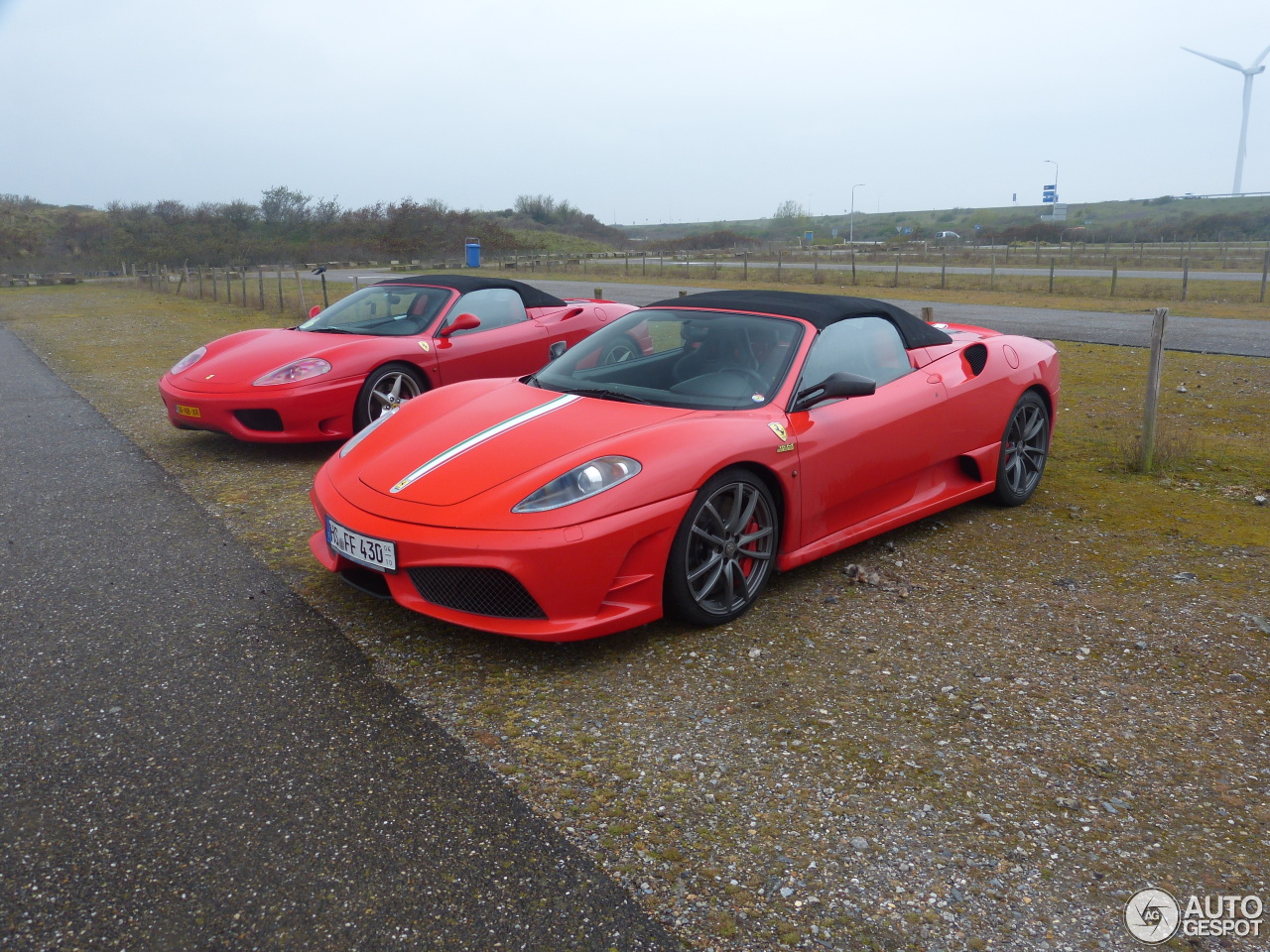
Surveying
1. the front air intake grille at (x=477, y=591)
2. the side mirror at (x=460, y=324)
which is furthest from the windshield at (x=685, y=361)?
the side mirror at (x=460, y=324)

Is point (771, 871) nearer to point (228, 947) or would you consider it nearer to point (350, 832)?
point (350, 832)

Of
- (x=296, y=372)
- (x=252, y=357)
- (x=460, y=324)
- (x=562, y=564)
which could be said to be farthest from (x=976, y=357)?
(x=252, y=357)

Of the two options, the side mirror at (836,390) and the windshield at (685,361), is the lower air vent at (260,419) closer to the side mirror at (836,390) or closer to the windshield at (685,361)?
the windshield at (685,361)

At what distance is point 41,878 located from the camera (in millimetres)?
2402

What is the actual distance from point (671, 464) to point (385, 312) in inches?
184

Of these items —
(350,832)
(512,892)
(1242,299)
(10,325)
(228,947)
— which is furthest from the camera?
(1242,299)

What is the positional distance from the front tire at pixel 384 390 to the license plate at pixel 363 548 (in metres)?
3.14

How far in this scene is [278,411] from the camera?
670 centimetres

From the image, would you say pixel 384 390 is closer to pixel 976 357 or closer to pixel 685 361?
pixel 685 361

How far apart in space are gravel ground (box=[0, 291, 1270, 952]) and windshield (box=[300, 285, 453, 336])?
7.73ft

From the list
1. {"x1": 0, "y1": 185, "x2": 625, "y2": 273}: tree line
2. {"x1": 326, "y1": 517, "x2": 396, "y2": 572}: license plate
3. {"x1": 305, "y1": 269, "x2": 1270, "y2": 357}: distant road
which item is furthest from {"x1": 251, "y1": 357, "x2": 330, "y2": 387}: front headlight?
{"x1": 0, "y1": 185, "x2": 625, "y2": 273}: tree line

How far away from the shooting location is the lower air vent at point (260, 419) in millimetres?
6730

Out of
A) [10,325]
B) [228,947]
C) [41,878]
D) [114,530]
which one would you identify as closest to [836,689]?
[228,947]

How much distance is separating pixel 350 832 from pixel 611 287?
25.0 m
